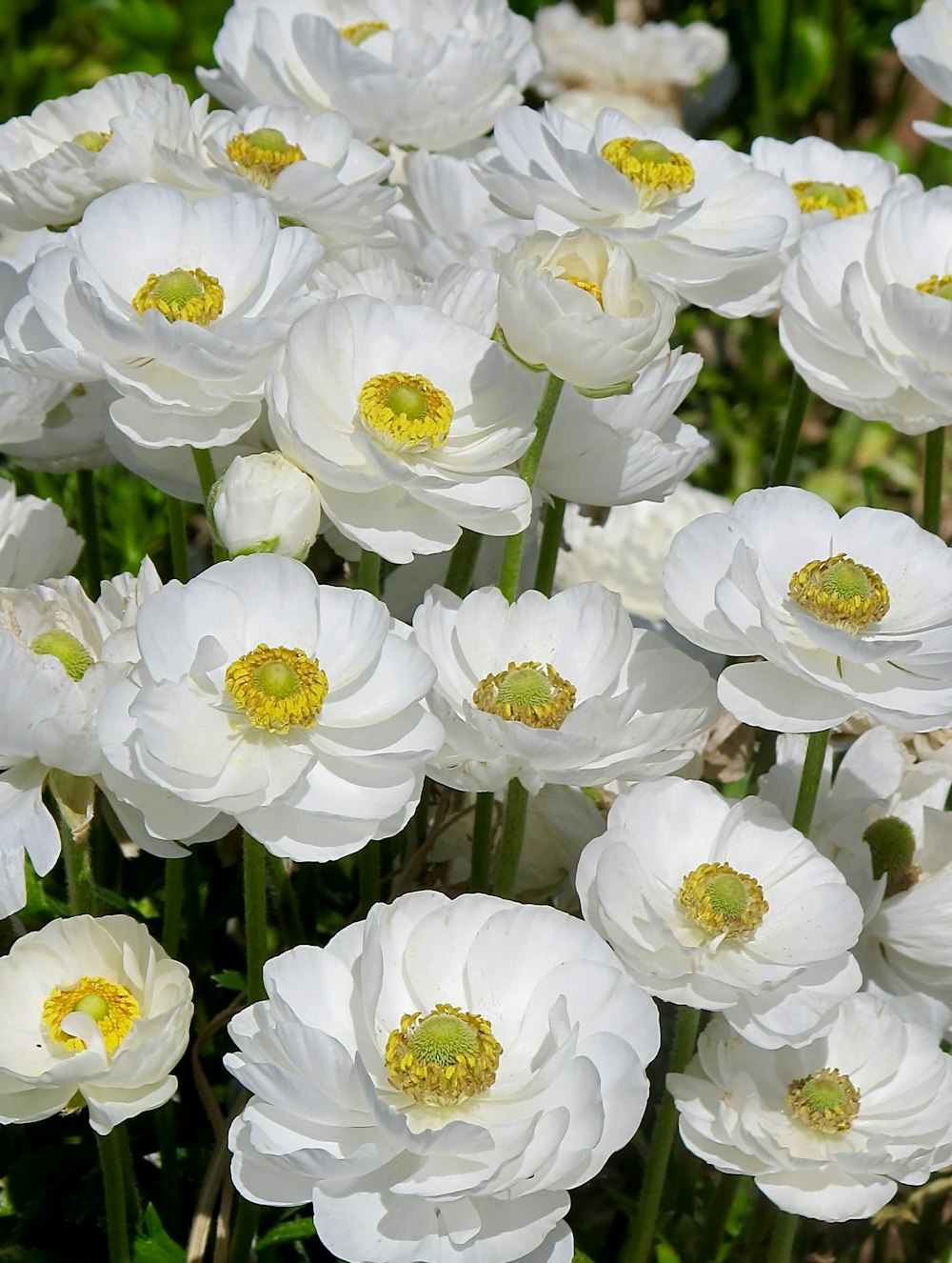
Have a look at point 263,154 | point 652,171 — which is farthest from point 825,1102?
point 263,154

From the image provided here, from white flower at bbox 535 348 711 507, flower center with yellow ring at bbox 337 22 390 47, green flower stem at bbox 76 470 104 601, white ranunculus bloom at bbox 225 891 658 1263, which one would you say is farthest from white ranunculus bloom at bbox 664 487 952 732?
flower center with yellow ring at bbox 337 22 390 47

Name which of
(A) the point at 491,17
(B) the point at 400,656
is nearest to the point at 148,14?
(A) the point at 491,17

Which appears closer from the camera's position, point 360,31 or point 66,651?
point 66,651

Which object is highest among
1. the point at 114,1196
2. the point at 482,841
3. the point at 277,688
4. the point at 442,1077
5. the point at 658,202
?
the point at 658,202

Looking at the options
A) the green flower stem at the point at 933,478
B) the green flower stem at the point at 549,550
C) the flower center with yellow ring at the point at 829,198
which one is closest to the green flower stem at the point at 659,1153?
the green flower stem at the point at 549,550

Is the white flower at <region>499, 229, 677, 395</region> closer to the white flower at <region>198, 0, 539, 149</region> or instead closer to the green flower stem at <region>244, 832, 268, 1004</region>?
the green flower stem at <region>244, 832, 268, 1004</region>

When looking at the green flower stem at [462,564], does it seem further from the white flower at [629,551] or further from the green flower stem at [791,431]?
the white flower at [629,551]

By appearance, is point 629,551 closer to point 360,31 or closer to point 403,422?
point 360,31
